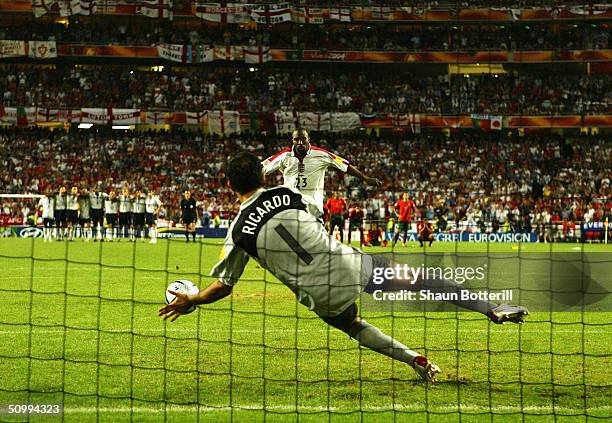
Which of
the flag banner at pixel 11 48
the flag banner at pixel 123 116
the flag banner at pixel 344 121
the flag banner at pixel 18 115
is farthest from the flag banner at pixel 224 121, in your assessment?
the flag banner at pixel 11 48

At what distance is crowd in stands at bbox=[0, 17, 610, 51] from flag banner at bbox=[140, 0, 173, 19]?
2320 mm

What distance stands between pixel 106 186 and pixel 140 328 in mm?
36559

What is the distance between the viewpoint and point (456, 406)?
23.4ft

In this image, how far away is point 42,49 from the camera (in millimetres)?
52219

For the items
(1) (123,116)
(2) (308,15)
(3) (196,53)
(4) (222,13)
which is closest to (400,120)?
(2) (308,15)

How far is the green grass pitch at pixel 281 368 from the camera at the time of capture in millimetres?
7020

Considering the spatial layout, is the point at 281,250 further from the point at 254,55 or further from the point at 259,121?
the point at 254,55

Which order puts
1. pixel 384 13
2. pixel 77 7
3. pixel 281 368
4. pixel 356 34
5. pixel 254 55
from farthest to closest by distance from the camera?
pixel 356 34 → pixel 384 13 → pixel 254 55 → pixel 77 7 → pixel 281 368

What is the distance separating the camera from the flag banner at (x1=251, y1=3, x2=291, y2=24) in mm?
53125

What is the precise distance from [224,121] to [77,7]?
437 inches

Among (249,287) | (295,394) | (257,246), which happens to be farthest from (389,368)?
(249,287)

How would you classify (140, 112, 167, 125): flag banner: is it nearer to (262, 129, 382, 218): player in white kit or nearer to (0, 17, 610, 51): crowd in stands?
(0, 17, 610, 51): crowd in stands

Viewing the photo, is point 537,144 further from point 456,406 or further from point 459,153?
point 456,406

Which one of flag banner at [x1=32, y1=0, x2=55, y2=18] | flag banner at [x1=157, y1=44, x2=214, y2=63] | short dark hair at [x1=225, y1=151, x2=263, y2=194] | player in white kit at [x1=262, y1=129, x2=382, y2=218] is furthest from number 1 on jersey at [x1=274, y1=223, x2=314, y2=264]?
flag banner at [x1=32, y1=0, x2=55, y2=18]
